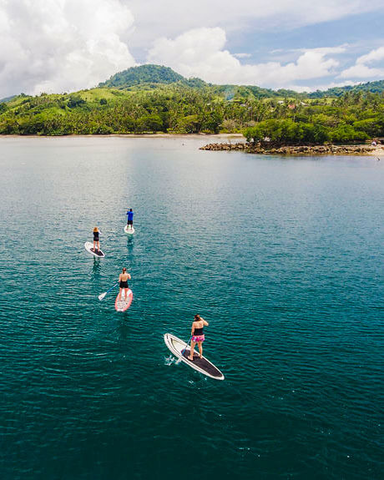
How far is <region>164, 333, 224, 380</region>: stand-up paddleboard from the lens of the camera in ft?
74.6

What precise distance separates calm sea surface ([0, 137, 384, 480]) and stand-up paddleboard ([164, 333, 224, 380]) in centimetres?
58

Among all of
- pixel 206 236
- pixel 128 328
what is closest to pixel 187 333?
pixel 128 328

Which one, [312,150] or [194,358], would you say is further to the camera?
[312,150]

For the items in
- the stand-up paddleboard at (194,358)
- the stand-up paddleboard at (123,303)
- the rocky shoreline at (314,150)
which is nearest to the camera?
the stand-up paddleboard at (194,358)

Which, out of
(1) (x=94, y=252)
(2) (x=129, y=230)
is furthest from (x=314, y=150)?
(1) (x=94, y=252)

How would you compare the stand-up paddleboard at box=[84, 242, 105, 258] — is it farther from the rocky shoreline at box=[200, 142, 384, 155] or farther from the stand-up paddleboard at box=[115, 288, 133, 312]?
the rocky shoreline at box=[200, 142, 384, 155]

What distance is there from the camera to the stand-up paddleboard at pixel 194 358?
22734 millimetres

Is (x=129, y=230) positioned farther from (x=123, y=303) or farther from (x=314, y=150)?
(x=314, y=150)

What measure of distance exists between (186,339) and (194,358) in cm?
288

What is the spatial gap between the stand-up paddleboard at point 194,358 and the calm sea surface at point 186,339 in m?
0.58

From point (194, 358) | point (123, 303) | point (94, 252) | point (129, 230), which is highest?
point (129, 230)

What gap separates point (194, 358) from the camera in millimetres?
24203

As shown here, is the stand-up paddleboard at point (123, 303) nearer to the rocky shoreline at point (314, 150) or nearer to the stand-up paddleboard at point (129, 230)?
the stand-up paddleboard at point (129, 230)

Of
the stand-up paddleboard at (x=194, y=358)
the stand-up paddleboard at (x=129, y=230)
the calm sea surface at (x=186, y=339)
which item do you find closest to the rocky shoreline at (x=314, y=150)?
the calm sea surface at (x=186, y=339)
